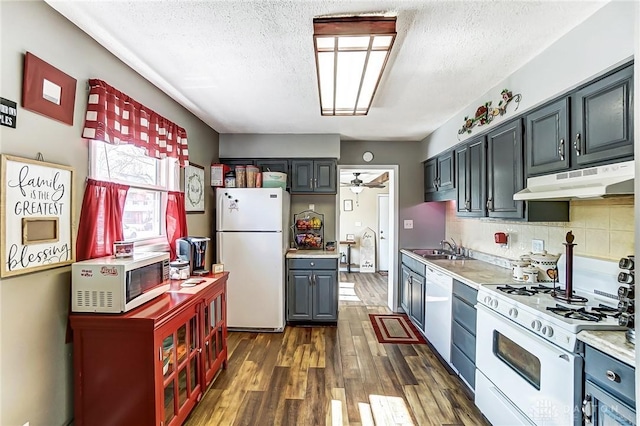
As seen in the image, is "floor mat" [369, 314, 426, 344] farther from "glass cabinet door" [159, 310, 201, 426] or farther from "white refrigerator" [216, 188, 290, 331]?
"glass cabinet door" [159, 310, 201, 426]

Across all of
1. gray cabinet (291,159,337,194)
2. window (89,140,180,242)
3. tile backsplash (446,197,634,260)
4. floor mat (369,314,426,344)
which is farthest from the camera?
gray cabinet (291,159,337,194)

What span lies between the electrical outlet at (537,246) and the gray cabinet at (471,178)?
0.44 metres

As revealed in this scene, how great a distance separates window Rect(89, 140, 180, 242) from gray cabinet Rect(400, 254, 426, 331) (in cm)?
275

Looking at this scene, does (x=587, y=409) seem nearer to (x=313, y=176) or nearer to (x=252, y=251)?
(x=252, y=251)

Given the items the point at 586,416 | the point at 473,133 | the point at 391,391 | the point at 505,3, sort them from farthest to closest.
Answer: the point at 473,133
the point at 391,391
the point at 505,3
the point at 586,416

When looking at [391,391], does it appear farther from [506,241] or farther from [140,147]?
[140,147]

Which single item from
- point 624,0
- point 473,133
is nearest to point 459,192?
point 473,133

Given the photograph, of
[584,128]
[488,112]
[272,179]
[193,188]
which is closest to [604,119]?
[584,128]

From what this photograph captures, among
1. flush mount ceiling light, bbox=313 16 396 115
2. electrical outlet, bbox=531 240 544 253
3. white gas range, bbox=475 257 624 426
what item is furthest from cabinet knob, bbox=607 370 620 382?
flush mount ceiling light, bbox=313 16 396 115

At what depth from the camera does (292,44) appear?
6.24ft

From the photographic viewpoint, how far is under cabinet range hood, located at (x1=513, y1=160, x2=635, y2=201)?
56.7 inches

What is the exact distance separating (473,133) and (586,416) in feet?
7.64

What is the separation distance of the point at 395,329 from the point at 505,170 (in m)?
2.30

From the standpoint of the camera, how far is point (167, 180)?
2.79 meters
